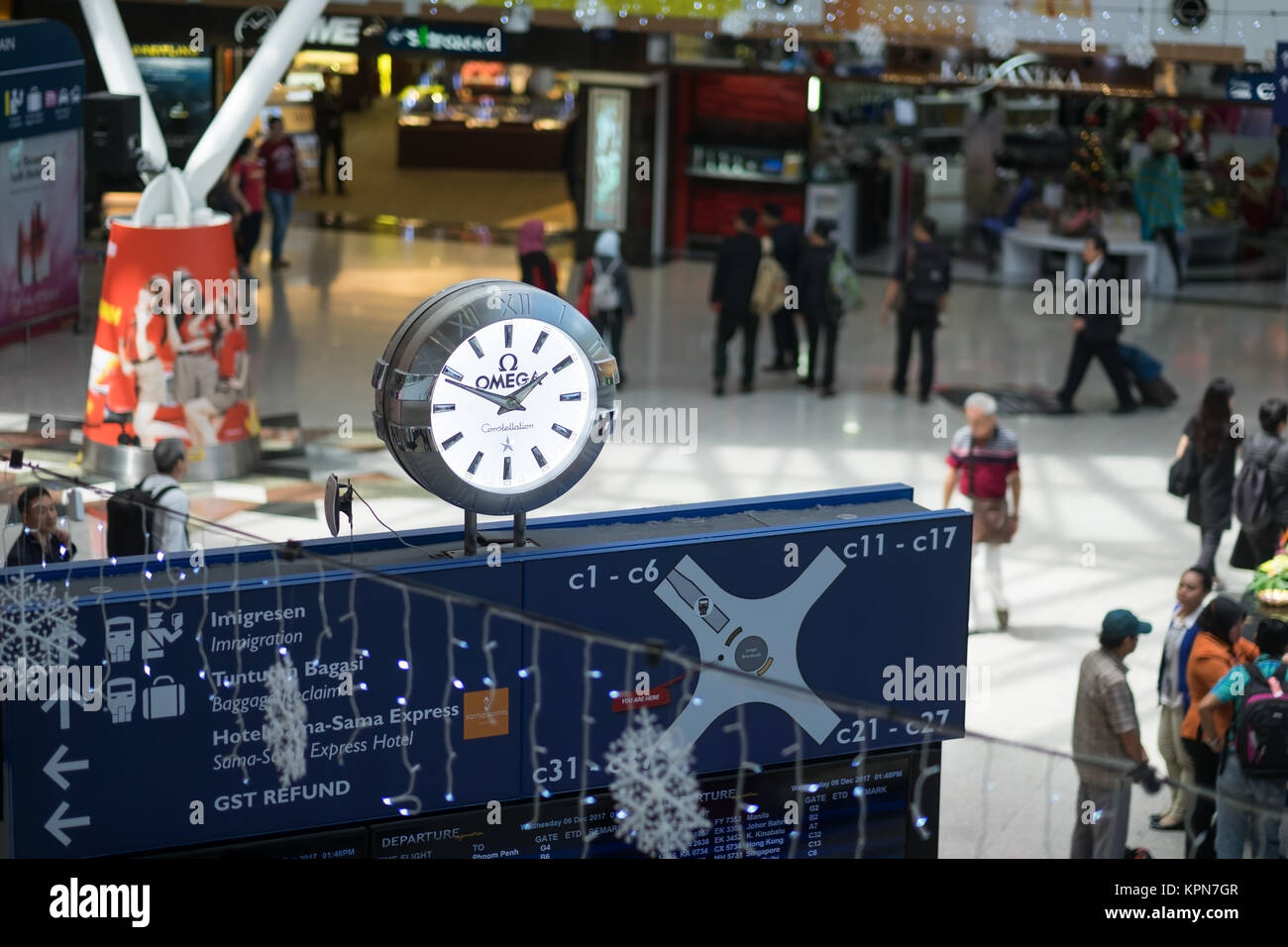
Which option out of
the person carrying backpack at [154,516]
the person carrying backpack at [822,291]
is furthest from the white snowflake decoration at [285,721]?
the person carrying backpack at [822,291]

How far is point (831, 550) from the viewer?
6.12m

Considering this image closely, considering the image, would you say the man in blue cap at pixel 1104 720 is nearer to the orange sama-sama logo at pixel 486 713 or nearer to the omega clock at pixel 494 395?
the orange sama-sama logo at pixel 486 713

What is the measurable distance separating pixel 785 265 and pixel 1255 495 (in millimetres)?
6409

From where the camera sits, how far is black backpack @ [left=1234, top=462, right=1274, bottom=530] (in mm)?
10438

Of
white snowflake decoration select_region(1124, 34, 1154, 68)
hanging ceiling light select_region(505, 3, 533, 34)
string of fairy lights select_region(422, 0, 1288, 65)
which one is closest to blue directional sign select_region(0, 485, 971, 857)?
string of fairy lights select_region(422, 0, 1288, 65)

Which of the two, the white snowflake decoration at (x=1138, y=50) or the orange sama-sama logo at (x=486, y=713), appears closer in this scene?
the orange sama-sama logo at (x=486, y=713)

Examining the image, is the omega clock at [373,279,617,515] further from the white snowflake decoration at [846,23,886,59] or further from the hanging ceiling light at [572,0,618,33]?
the hanging ceiling light at [572,0,618,33]

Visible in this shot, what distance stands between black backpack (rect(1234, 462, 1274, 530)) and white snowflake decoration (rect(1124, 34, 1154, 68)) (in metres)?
8.94

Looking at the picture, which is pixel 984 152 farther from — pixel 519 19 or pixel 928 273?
pixel 928 273

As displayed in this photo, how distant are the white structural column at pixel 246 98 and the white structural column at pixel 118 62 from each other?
10.9 inches

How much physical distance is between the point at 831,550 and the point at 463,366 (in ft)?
4.56

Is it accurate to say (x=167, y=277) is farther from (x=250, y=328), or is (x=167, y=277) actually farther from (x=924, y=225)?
(x=924, y=225)

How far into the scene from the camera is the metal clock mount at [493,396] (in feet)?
18.1

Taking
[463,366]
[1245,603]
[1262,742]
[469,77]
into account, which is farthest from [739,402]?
[469,77]
